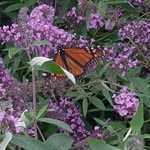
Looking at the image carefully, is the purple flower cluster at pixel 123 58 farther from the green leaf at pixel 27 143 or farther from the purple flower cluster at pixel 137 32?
the green leaf at pixel 27 143

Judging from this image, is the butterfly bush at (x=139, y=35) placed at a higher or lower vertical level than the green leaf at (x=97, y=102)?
higher

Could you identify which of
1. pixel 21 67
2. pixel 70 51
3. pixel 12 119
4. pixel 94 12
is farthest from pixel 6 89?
pixel 94 12

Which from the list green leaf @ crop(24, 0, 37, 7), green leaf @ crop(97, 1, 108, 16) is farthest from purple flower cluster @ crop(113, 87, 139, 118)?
green leaf @ crop(24, 0, 37, 7)

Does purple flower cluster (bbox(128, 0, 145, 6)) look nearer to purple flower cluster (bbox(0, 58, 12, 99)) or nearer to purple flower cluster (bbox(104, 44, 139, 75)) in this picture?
purple flower cluster (bbox(104, 44, 139, 75))

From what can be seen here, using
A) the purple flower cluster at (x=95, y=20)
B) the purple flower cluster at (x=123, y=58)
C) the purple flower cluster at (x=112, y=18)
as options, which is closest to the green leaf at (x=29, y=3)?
the purple flower cluster at (x=95, y=20)

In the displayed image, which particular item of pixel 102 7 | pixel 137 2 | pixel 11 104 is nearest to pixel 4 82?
pixel 11 104

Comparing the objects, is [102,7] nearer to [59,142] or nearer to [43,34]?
[43,34]
